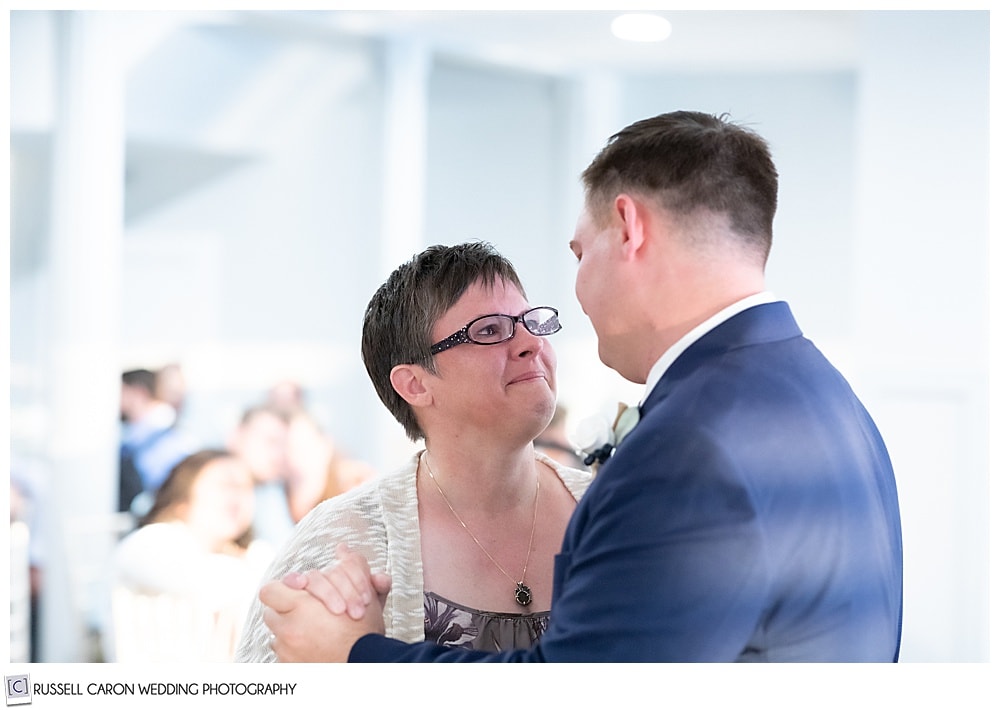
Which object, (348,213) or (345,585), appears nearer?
(345,585)

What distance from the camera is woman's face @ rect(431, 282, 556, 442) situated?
65.4 inches

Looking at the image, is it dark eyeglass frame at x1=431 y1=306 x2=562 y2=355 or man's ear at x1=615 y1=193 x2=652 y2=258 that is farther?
dark eyeglass frame at x1=431 y1=306 x2=562 y2=355

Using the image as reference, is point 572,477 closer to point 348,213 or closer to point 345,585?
point 345,585

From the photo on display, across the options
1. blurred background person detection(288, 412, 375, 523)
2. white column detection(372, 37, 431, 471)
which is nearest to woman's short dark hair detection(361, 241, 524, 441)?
blurred background person detection(288, 412, 375, 523)

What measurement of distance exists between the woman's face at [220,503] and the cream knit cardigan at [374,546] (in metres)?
1.42

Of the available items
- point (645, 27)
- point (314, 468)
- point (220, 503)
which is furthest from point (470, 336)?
point (314, 468)

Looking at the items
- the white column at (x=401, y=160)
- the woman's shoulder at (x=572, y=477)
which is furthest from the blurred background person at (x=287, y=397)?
the woman's shoulder at (x=572, y=477)

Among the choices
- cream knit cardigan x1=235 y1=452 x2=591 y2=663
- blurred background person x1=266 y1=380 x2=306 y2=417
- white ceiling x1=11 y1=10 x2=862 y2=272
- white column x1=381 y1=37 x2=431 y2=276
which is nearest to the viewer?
cream knit cardigan x1=235 y1=452 x2=591 y2=663

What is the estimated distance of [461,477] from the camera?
5.64 ft

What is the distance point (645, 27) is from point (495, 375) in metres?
0.78

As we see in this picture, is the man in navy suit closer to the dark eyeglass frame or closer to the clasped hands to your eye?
the clasped hands

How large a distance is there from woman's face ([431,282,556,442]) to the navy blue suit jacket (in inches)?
13.8
